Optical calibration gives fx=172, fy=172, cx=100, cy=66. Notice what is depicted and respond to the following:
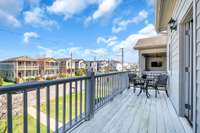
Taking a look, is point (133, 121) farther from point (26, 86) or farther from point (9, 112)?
point (9, 112)

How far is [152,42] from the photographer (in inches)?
458

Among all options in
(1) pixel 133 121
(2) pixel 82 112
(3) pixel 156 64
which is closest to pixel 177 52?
(1) pixel 133 121

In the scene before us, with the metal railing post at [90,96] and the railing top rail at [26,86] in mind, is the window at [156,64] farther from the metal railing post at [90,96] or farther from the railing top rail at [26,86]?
the railing top rail at [26,86]

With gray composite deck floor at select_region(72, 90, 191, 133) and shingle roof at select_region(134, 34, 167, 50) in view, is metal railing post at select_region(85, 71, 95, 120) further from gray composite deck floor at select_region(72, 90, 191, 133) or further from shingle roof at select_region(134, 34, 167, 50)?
shingle roof at select_region(134, 34, 167, 50)

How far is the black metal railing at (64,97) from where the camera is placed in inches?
67.5

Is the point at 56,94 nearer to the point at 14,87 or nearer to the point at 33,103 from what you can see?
the point at 33,103

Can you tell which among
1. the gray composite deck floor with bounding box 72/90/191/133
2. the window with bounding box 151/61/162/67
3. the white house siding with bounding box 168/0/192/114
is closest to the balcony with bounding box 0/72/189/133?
the gray composite deck floor with bounding box 72/90/191/133

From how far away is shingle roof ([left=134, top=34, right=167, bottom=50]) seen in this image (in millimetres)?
11016

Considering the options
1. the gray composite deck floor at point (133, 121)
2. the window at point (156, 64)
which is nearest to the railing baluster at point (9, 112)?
the gray composite deck floor at point (133, 121)

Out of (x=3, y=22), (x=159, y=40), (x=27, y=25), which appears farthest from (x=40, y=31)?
(x=159, y=40)

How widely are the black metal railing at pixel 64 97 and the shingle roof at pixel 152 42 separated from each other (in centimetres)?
632

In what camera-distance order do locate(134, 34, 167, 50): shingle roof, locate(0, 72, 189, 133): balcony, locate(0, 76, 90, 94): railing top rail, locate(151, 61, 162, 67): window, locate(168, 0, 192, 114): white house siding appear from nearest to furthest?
locate(0, 76, 90, 94): railing top rail → locate(0, 72, 189, 133): balcony → locate(168, 0, 192, 114): white house siding → locate(134, 34, 167, 50): shingle roof → locate(151, 61, 162, 67): window

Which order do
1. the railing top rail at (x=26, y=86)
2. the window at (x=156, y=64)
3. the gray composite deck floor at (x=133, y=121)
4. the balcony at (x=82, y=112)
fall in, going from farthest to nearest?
the window at (x=156, y=64)
the gray composite deck floor at (x=133, y=121)
the balcony at (x=82, y=112)
the railing top rail at (x=26, y=86)

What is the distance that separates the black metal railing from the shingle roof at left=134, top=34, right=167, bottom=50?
6315mm
